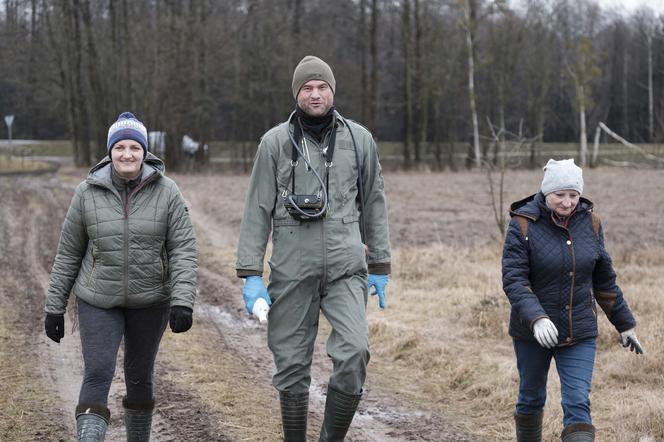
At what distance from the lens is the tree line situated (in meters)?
39.4

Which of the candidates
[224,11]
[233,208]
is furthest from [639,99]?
[233,208]

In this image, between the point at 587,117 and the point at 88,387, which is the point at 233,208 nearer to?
the point at 88,387

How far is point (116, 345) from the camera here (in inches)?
173

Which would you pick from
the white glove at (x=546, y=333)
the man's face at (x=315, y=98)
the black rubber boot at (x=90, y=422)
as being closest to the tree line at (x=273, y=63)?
the man's face at (x=315, y=98)

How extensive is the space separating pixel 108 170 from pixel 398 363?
3.79 meters

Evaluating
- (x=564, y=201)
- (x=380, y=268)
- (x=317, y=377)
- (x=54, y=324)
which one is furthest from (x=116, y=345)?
(x=317, y=377)

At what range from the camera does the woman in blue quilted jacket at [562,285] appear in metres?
4.42

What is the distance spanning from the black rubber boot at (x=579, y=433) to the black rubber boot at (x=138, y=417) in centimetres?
215

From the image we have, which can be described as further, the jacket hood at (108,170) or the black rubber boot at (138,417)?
the black rubber boot at (138,417)

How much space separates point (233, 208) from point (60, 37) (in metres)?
27.0

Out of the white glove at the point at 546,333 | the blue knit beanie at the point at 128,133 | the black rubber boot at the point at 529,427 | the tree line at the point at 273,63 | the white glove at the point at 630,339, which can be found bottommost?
the black rubber boot at the point at 529,427

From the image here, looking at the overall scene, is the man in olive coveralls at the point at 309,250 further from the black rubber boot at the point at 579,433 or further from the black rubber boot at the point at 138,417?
the black rubber boot at the point at 579,433

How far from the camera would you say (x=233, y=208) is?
20234 mm

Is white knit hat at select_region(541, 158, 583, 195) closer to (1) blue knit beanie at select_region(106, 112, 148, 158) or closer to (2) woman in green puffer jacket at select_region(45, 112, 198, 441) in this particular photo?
(2) woman in green puffer jacket at select_region(45, 112, 198, 441)
